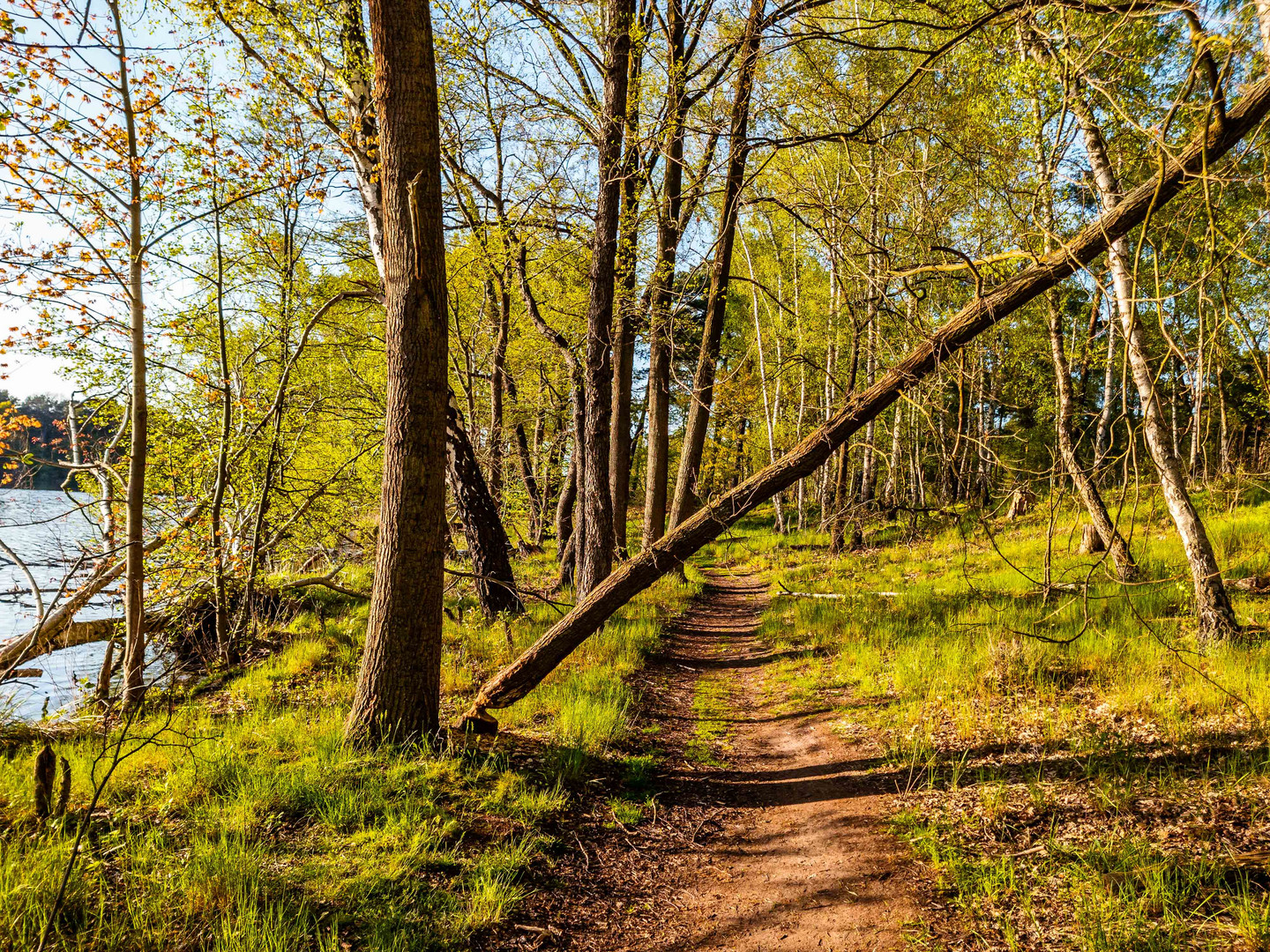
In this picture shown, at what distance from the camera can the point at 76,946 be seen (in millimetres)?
2326

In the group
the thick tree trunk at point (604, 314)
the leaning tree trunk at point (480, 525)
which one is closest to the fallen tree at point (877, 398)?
the thick tree trunk at point (604, 314)

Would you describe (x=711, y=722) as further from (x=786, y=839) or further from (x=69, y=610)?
(x=69, y=610)

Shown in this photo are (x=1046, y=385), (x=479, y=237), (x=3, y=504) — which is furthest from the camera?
(x=1046, y=385)

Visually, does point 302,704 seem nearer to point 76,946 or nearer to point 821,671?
point 76,946

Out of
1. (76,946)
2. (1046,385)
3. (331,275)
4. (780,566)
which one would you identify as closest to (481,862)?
(76,946)

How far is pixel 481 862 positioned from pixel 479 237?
8.36 meters

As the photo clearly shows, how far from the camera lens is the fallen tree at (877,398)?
289 centimetres

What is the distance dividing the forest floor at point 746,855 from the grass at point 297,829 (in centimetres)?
34

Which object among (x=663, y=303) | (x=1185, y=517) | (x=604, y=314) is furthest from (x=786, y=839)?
(x=663, y=303)

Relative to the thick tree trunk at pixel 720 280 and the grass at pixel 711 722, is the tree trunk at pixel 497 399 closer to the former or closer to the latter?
the thick tree trunk at pixel 720 280

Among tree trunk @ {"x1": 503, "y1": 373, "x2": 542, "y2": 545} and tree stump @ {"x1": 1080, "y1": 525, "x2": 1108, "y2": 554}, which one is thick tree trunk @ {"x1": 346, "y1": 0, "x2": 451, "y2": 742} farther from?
tree stump @ {"x1": 1080, "y1": 525, "x2": 1108, "y2": 554}

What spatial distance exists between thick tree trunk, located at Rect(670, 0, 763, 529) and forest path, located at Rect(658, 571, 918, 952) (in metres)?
2.41

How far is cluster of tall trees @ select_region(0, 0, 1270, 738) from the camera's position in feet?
11.4

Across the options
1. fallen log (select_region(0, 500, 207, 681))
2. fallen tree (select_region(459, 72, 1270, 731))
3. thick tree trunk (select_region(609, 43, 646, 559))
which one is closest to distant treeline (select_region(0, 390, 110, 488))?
fallen log (select_region(0, 500, 207, 681))
